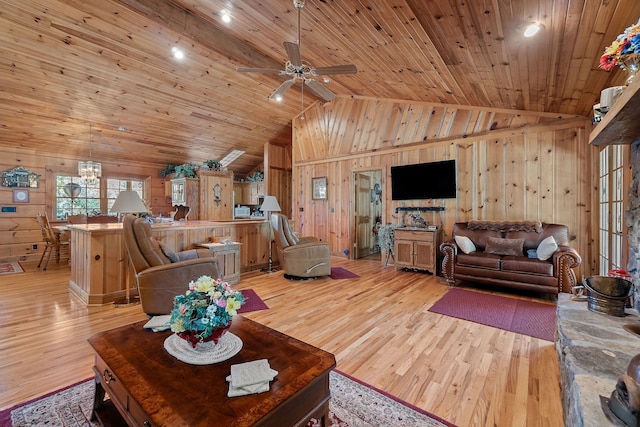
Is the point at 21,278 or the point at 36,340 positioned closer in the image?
the point at 36,340

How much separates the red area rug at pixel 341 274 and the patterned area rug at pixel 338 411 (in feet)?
9.63

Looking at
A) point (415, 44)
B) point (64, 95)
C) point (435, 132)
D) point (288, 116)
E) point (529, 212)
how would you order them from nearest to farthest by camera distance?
point (415, 44), point (529, 212), point (64, 95), point (435, 132), point (288, 116)

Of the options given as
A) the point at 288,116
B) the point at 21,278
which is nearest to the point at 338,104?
the point at 288,116

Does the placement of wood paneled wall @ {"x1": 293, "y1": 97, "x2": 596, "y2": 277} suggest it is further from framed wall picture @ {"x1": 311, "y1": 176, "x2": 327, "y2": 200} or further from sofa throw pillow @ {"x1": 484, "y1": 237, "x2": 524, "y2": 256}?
sofa throw pillow @ {"x1": 484, "y1": 237, "x2": 524, "y2": 256}

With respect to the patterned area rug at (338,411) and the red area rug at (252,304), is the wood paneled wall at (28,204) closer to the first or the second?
the red area rug at (252,304)

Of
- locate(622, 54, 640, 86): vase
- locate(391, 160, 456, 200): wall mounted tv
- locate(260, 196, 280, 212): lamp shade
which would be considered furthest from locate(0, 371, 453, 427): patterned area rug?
locate(391, 160, 456, 200): wall mounted tv

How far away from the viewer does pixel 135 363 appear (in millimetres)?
1296

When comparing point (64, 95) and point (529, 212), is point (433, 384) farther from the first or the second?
point (64, 95)

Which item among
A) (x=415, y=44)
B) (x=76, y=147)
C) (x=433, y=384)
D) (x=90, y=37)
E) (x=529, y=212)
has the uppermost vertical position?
(x=90, y=37)

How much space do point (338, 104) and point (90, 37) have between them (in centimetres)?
470

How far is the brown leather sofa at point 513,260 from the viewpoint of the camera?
135 inches

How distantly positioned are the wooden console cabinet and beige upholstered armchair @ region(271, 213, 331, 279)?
57.7 inches

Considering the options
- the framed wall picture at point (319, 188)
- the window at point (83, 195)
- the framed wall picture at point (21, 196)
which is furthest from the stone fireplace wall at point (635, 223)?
the framed wall picture at point (21, 196)

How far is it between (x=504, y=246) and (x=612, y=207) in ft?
4.11
